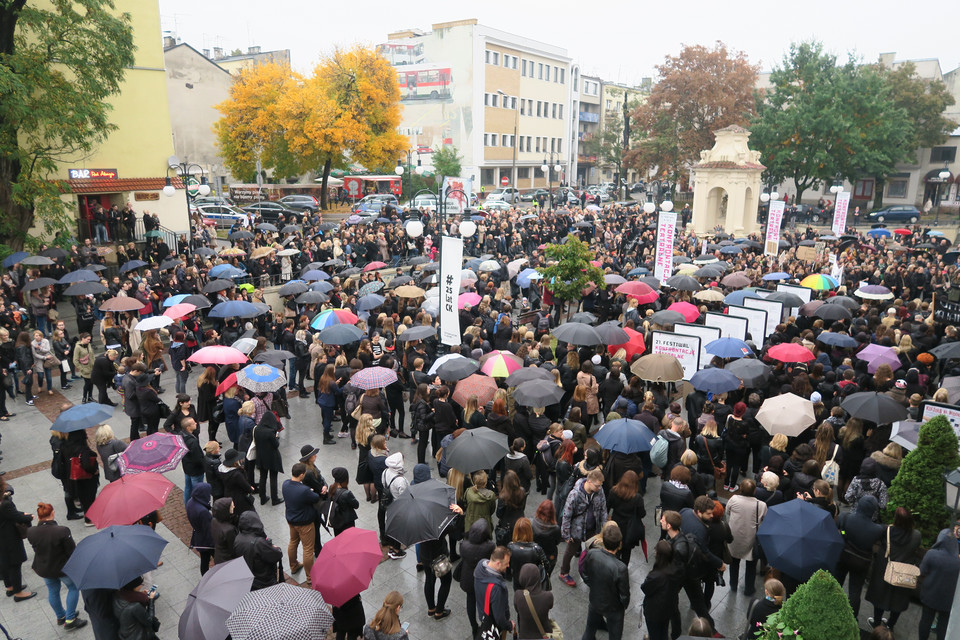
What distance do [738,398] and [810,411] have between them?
7.50ft

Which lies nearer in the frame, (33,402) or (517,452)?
(517,452)

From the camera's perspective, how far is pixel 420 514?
6516mm

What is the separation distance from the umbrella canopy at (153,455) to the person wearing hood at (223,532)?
4.48ft

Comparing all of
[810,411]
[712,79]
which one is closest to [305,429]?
[810,411]

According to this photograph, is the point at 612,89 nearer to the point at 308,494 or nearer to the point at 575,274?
the point at 575,274

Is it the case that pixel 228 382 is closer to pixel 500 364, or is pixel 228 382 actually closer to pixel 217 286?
pixel 500 364

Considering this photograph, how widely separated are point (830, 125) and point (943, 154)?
53.2ft

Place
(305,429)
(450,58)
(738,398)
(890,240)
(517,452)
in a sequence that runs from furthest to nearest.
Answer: (450,58)
(890,240)
(305,429)
(738,398)
(517,452)

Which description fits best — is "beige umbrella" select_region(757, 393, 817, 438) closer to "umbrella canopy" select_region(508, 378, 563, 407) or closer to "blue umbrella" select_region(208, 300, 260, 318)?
"umbrella canopy" select_region(508, 378, 563, 407)

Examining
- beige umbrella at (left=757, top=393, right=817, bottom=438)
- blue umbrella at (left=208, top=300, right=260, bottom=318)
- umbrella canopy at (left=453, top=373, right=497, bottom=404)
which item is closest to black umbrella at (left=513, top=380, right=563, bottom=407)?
umbrella canopy at (left=453, top=373, right=497, bottom=404)

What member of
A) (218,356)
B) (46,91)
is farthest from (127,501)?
(46,91)

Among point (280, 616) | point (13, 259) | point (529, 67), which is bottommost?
point (280, 616)

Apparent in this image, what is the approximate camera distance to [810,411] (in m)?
9.08

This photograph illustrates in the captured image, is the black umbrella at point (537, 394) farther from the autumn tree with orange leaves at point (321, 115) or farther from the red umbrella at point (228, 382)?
the autumn tree with orange leaves at point (321, 115)
